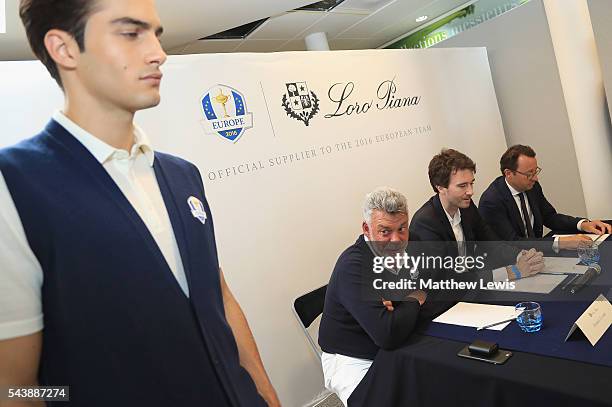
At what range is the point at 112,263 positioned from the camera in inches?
22.7

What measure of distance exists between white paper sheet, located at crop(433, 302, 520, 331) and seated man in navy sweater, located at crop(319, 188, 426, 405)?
123 millimetres

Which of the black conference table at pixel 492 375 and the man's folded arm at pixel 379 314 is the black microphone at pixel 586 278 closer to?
the black conference table at pixel 492 375

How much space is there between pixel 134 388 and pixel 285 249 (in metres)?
2.18

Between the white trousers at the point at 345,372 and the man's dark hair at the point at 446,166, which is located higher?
the man's dark hair at the point at 446,166

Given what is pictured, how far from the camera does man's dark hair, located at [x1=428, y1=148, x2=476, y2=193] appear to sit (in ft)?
7.93

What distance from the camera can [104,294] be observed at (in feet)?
1.86

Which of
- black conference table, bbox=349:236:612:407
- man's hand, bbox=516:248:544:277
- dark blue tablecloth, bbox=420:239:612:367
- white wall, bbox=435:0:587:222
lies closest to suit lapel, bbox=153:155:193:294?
black conference table, bbox=349:236:612:407

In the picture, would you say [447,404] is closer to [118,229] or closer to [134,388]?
[134,388]

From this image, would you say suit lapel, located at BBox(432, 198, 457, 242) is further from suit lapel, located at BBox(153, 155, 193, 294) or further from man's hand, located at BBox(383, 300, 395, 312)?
suit lapel, located at BBox(153, 155, 193, 294)

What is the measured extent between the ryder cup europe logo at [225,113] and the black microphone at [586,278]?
1.88 metres

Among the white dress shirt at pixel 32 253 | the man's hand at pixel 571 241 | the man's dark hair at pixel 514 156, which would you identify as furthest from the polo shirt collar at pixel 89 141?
the man's dark hair at pixel 514 156

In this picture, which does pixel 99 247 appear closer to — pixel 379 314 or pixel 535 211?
pixel 379 314

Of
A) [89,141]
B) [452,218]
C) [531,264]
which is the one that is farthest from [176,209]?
[452,218]

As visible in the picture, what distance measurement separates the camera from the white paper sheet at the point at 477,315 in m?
1.57
